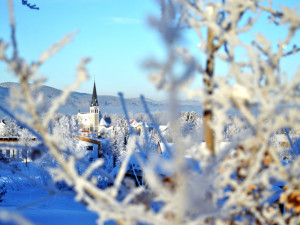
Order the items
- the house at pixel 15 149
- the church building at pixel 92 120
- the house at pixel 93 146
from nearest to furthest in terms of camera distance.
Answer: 1. the house at pixel 15 149
2. the house at pixel 93 146
3. the church building at pixel 92 120

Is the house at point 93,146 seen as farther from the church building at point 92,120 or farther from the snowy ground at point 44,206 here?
the church building at point 92,120

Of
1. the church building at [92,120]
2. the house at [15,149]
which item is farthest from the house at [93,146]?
the church building at [92,120]

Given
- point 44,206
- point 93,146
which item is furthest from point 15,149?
point 93,146

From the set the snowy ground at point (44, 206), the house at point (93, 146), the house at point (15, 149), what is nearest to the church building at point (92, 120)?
the house at point (93, 146)

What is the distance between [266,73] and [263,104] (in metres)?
0.20

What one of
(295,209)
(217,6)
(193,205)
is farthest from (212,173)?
(217,6)

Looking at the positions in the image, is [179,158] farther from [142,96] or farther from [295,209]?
[295,209]

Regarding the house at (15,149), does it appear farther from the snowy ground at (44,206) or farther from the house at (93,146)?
the house at (93,146)

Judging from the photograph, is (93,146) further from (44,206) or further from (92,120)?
(92,120)

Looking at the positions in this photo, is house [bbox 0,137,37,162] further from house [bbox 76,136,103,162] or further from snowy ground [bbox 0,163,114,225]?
house [bbox 76,136,103,162]

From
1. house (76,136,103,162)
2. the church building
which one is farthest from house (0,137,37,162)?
the church building

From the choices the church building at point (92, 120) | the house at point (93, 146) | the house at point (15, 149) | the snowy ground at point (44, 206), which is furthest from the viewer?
the church building at point (92, 120)

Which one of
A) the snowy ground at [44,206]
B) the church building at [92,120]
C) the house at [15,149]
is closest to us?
the house at [15,149]

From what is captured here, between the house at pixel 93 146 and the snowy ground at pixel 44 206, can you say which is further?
the house at pixel 93 146
